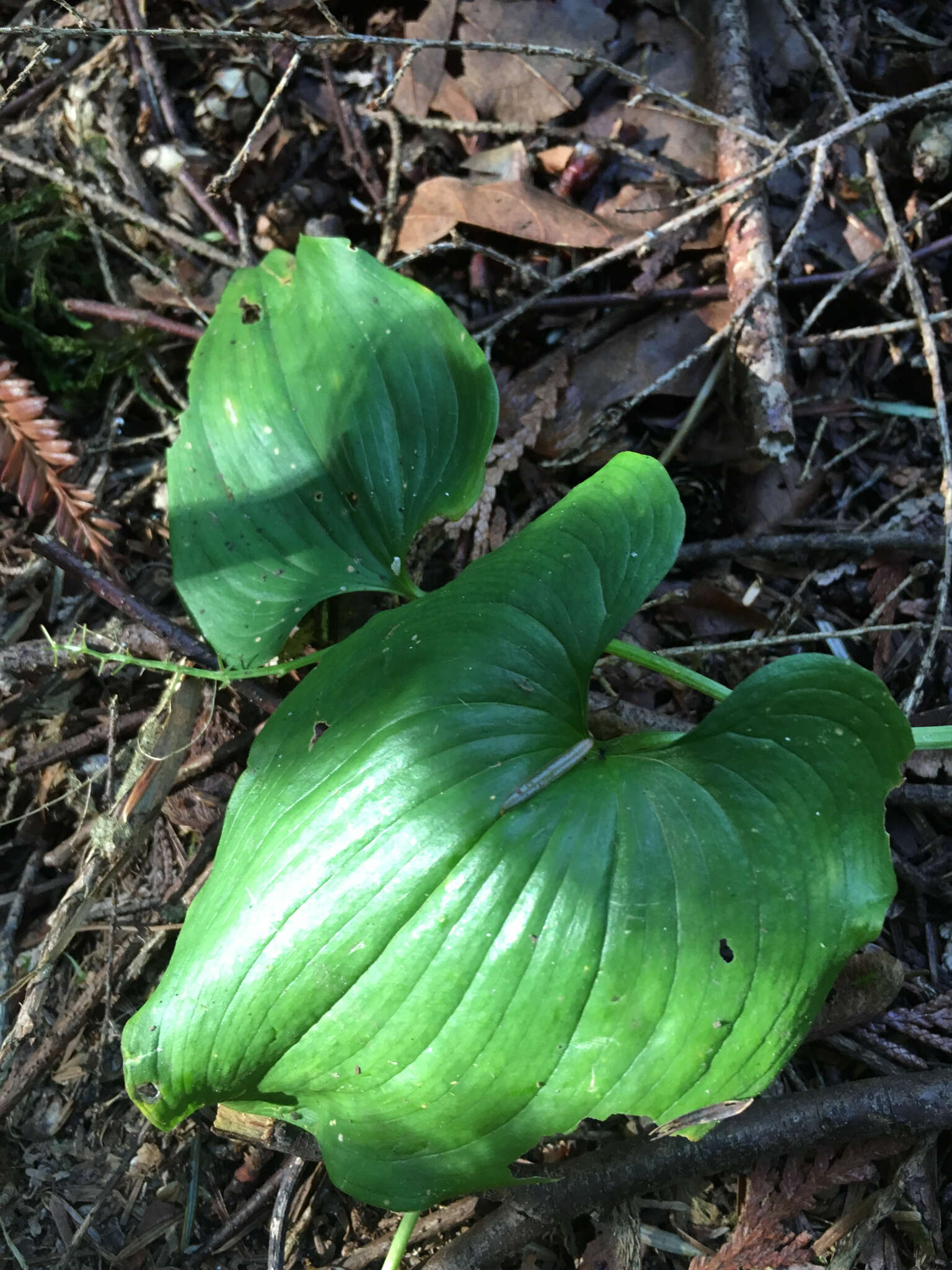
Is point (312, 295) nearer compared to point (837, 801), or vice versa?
point (837, 801)

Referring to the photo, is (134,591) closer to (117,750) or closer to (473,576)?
(117,750)

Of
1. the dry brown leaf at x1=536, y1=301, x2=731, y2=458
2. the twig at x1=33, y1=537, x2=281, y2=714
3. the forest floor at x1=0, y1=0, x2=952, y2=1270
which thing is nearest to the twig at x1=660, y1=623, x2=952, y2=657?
the forest floor at x1=0, y1=0, x2=952, y2=1270

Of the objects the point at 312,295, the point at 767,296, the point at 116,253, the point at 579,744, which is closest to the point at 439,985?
the point at 579,744

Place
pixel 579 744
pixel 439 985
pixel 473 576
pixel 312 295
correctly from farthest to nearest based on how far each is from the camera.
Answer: pixel 312 295, pixel 473 576, pixel 579 744, pixel 439 985

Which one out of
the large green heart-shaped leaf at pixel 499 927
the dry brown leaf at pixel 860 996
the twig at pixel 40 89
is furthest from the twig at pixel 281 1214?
the twig at pixel 40 89

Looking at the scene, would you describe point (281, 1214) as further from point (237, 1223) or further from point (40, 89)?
point (40, 89)

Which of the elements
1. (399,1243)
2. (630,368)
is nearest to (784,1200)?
(399,1243)

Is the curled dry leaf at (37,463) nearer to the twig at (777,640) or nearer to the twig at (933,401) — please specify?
the twig at (777,640)
